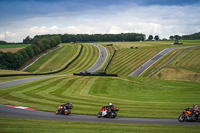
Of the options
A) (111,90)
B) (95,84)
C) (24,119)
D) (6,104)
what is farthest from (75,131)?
(95,84)

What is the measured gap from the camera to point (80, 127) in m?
18.1

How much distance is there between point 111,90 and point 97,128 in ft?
89.5

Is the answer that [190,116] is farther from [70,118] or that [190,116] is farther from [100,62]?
[100,62]

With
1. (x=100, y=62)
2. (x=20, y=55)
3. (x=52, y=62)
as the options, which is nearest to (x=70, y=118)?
(x=100, y=62)

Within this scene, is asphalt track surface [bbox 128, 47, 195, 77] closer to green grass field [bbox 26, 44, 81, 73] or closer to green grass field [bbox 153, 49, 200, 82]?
green grass field [bbox 153, 49, 200, 82]

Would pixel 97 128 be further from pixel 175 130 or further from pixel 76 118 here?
pixel 175 130

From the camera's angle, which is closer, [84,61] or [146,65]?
[146,65]

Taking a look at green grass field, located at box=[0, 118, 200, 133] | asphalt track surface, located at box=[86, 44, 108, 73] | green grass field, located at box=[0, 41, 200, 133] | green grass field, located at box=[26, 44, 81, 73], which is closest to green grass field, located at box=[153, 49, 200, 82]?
green grass field, located at box=[0, 41, 200, 133]

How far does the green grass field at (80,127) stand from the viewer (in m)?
17.0

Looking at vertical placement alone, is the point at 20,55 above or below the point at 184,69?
above

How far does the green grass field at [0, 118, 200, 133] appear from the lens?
55.8 ft

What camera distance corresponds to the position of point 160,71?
242 ft

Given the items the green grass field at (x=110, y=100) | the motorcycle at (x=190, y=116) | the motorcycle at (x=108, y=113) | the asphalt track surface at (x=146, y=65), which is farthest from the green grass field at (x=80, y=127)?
the asphalt track surface at (x=146, y=65)

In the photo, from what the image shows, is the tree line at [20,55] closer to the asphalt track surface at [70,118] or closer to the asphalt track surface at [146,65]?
the asphalt track surface at [146,65]
